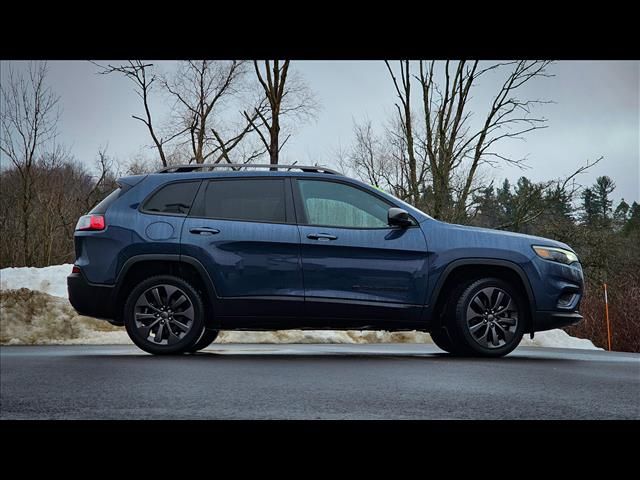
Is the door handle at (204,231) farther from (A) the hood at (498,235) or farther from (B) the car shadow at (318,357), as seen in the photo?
(A) the hood at (498,235)

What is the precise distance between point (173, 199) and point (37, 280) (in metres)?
A: 6.24

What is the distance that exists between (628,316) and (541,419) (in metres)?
11.1

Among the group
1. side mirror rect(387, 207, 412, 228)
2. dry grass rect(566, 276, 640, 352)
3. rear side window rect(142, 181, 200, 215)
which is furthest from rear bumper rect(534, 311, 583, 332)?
dry grass rect(566, 276, 640, 352)

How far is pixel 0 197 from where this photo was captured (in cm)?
1662

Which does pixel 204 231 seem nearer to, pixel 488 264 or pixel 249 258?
pixel 249 258

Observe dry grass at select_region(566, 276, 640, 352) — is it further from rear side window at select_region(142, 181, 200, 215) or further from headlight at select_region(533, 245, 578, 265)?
rear side window at select_region(142, 181, 200, 215)

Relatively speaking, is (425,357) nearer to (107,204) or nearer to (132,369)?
(132,369)

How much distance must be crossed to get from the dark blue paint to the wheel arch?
0.18 feet

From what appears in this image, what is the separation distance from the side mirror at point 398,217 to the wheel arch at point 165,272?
75.6 inches

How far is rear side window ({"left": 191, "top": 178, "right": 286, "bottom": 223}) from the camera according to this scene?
7.69 metres

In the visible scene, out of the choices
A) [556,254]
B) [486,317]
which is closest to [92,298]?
[486,317]
